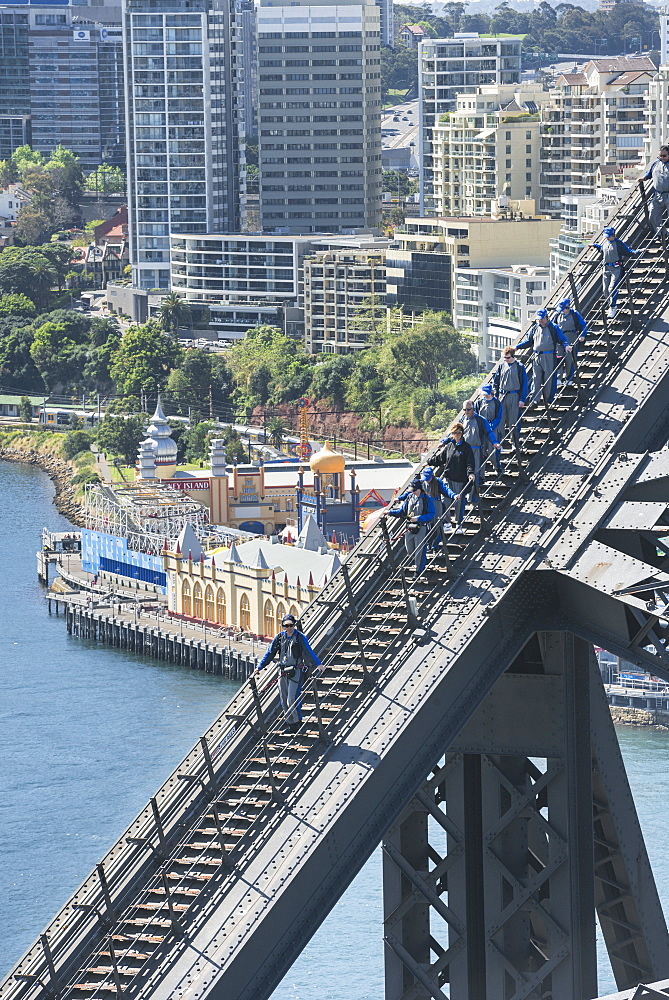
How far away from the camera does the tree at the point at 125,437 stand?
90188 millimetres

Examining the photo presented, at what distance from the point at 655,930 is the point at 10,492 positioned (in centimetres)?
7877

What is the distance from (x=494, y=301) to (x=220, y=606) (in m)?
37.5

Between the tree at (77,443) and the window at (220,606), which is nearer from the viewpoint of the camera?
the window at (220,606)

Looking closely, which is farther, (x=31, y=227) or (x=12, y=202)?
(x=12, y=202)

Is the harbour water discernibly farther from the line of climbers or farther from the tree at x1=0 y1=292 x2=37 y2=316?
the tree at x1=0 y1=292 x2=37 y2=316

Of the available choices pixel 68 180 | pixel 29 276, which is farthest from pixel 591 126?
pixel 68 180

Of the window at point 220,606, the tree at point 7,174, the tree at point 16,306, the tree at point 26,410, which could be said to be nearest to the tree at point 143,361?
the tree at point 26,410


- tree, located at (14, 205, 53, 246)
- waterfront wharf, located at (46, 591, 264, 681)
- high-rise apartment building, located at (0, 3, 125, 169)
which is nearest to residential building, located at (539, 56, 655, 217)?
tree, located at (14, 205, 53, 246)

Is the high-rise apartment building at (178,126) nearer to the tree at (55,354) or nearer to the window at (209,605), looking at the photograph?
the tree at (55,354)

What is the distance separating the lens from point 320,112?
12594 cm

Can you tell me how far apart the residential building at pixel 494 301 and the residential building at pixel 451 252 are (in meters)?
1.03

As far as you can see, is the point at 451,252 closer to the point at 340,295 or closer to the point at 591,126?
the point at 340,295

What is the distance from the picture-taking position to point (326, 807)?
40.9 ft

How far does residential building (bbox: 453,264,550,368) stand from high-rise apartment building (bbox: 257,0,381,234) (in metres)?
26.0
